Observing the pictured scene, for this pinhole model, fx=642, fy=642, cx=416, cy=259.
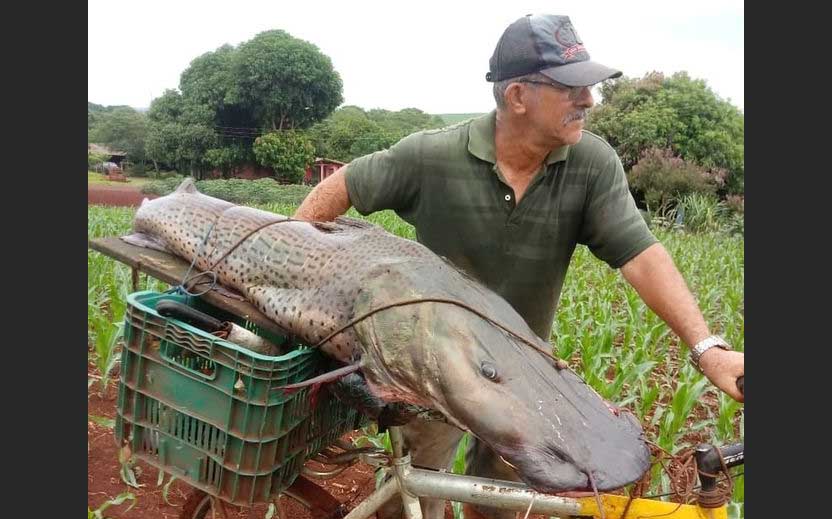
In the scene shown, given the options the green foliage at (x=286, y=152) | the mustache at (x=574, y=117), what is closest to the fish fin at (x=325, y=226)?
the mustache at (x=574, y=117)

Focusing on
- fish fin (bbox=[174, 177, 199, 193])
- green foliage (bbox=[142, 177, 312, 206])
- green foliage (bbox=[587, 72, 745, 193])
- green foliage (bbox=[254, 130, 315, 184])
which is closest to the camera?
fish fin (bbox=[174, 177, 199, 193])

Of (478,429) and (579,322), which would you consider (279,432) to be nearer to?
(478,429)

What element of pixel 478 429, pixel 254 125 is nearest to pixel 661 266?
pixel 478 429

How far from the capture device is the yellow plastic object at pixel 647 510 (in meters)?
1.54

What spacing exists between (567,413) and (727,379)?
524mm

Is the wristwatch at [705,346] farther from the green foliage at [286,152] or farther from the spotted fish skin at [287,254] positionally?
the green foliage at [286,152]

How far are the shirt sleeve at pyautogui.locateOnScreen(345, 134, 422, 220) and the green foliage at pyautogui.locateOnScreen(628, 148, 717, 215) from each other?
16409mm

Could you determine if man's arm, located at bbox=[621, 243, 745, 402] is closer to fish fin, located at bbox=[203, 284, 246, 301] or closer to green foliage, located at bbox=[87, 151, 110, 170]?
fish fin, located at bbox=[203, 284, 246, 301]

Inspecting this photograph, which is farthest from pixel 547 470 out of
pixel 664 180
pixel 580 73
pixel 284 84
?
pixel 664 180

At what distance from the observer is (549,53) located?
1981 mm

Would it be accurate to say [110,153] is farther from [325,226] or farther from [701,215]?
[701,215]

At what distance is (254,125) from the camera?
699cm

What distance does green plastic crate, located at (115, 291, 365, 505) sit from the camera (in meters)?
1.70

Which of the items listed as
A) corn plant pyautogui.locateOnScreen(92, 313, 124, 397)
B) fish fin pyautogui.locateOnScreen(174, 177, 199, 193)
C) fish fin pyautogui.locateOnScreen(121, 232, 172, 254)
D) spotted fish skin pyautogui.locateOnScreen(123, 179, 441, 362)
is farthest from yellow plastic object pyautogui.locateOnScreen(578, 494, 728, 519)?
corn plant pyautogui.locateOnScreen(92, 313, 124, 397)
